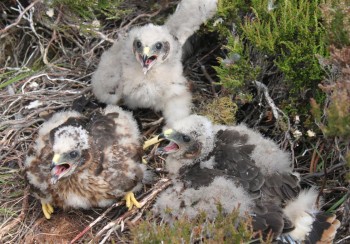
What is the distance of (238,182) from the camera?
371 centimetres

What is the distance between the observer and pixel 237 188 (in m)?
3.67

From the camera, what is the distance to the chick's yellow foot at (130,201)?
13.3ft

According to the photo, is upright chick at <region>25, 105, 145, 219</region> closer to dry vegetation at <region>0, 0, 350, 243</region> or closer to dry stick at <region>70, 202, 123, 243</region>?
dry stick at <region>70, 202, 123, 243</region>

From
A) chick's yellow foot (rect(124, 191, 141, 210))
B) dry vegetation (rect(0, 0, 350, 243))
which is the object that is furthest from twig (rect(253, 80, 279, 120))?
chick's yellow foot (rect(124, 191, 141, 210))

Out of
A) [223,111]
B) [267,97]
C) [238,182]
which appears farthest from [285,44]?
[238,182]

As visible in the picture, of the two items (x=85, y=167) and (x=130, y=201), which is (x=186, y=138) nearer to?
(x=130, y=201)

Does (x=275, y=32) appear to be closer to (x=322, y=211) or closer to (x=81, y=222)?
(x=322, y=211)

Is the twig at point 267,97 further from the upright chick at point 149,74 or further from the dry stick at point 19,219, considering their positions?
the dry stick at point 19,219

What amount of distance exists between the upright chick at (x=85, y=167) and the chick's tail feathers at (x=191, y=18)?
106cm

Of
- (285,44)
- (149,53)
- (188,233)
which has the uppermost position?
(285,44)

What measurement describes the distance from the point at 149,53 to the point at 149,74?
17 centimetres

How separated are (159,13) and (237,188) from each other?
2263 mm

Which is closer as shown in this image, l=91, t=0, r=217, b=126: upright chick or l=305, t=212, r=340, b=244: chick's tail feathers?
l=305, t=212, r=340, b=244: chick's tail feathers

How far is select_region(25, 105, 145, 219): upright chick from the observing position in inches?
151
